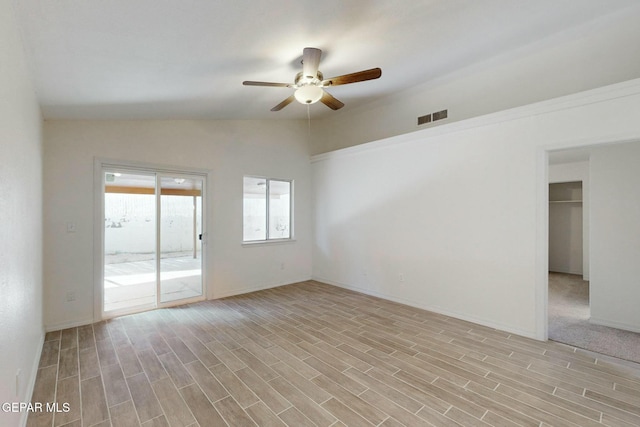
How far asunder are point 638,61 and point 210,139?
5.56 m

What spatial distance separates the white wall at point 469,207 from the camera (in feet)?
10.2

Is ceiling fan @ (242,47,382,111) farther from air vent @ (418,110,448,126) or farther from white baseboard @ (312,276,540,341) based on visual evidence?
white baseboard @ (312,276,540,341)

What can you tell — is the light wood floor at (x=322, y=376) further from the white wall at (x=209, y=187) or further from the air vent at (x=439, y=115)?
the air vent at (x=439, y=115)

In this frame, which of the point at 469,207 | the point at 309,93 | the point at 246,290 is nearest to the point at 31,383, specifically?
the point at 246,290

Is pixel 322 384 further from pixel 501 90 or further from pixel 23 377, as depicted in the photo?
pixel 501 90

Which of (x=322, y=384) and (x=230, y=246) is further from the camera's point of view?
(x=230, y=246)

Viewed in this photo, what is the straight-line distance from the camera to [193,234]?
15.5 feet

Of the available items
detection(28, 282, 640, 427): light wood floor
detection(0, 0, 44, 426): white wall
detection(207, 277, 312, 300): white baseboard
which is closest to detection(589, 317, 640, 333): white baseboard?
detection(28, 282, 640, 427): light wood floor

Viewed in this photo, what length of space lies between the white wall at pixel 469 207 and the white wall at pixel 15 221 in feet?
13.9

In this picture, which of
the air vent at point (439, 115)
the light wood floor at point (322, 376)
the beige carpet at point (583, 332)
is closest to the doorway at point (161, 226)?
the light wood floor at point (322, 376)

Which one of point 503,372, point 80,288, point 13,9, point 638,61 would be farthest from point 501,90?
point 80,288

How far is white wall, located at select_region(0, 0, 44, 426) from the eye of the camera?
4.82 ft

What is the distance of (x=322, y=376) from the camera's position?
250 cm

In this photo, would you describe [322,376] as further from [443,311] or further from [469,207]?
[469,207]
